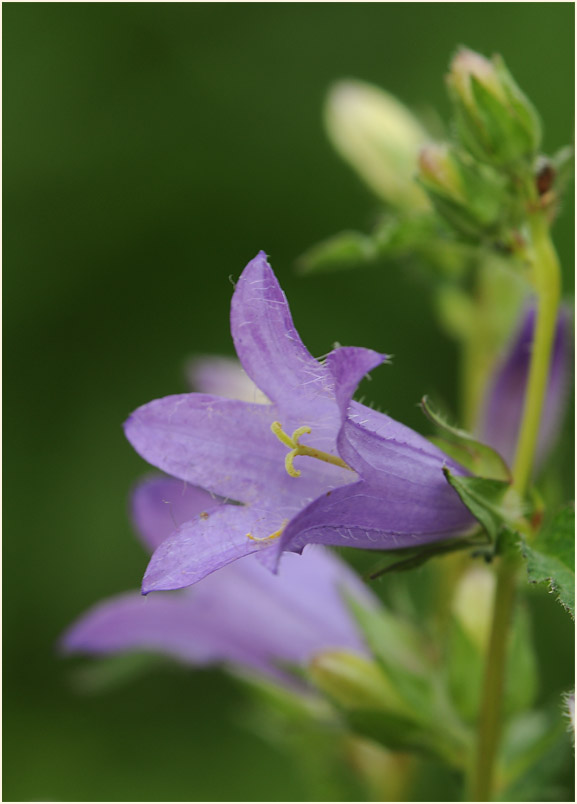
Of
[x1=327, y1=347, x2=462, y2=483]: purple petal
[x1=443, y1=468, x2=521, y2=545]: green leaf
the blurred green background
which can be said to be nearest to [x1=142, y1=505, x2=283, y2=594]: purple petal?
[x1=327, y1=347, x2=462, y2=483]: purple petal

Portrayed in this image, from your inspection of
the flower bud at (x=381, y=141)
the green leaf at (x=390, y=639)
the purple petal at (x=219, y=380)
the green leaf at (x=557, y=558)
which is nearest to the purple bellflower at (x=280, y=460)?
the green leaf at (x=557, y=558)

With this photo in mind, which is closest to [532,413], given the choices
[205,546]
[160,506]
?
[205,546]

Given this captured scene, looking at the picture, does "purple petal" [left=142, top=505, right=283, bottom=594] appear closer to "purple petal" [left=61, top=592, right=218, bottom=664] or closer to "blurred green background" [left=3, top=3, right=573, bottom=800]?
"purple petal" [left=61, top=592, right=218, bottom=664]

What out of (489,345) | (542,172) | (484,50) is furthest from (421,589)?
(542,172)

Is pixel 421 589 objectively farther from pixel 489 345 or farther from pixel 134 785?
pixel 489 345

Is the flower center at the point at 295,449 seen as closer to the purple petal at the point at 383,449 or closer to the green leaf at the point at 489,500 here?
the purple petal at the point at 383,449

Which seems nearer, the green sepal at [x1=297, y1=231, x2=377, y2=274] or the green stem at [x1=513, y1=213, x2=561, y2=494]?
the green stem at [x1=513, y1=213, x2=561, y2=494]

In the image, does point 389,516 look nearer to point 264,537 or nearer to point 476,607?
point 264,537
